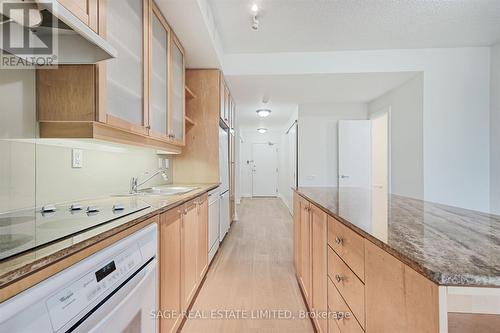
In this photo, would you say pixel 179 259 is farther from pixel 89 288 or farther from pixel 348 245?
pixel 348 245

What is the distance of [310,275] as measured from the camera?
1804 millimetres

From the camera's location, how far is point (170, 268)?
146 centimetres

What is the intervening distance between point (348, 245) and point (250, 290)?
1.52 meters

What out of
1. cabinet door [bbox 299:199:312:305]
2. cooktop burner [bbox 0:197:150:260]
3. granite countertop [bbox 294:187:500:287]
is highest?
cooktop burner [bbox 0:197:150:260]

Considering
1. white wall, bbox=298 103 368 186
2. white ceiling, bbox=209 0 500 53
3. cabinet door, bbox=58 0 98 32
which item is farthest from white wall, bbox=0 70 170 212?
white wall, bbox=298 103 368 186

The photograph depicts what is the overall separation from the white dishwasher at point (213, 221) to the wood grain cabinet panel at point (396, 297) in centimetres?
199

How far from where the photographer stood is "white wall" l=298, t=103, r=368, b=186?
4.83 m

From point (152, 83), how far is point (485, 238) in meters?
2.03

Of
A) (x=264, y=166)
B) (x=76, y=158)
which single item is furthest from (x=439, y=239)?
(x=264, y=166)

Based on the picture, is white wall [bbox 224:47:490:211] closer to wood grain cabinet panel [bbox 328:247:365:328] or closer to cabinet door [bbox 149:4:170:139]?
cabinet door [bbox 149:4:170:139]

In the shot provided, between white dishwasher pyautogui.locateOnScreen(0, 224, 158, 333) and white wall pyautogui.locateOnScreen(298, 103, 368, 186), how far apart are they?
3998 mm

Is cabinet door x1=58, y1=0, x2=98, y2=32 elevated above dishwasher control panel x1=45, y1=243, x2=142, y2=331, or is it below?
above

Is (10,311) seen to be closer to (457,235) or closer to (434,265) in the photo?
(434,265)

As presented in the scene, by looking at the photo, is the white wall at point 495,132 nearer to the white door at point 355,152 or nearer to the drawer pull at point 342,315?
the white door at point 355,152
